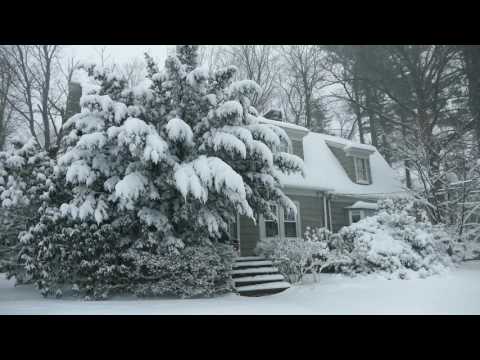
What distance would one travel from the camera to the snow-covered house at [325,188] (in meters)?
11.1

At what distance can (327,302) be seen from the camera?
644 cm

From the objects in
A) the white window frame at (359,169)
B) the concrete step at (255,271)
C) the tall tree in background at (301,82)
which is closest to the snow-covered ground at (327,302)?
the concrete step at (255,271)

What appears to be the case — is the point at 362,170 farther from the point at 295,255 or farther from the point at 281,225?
the point at 295,255

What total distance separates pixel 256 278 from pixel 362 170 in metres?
8.65

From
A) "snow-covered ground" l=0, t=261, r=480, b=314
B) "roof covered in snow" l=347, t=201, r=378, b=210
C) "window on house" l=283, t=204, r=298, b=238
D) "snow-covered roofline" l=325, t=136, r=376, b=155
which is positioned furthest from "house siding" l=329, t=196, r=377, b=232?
"snow-covered ground" l=0, t=261, r=480, b=314

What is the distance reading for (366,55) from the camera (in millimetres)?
15000

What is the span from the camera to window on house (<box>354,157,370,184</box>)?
14.5m

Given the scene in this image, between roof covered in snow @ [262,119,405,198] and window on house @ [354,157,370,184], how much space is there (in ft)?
1.08

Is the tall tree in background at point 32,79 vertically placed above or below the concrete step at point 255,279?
above

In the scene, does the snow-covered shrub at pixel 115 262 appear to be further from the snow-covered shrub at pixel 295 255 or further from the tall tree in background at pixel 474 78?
the tall tree in background at pixel 474 78

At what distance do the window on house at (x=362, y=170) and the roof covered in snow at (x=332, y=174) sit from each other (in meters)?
0.33

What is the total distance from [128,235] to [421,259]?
22.9ft

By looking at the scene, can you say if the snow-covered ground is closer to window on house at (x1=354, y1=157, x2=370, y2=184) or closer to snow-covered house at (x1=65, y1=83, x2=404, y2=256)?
snow-covered house at (x1=65, y1=83, x2=404, y2=256)
